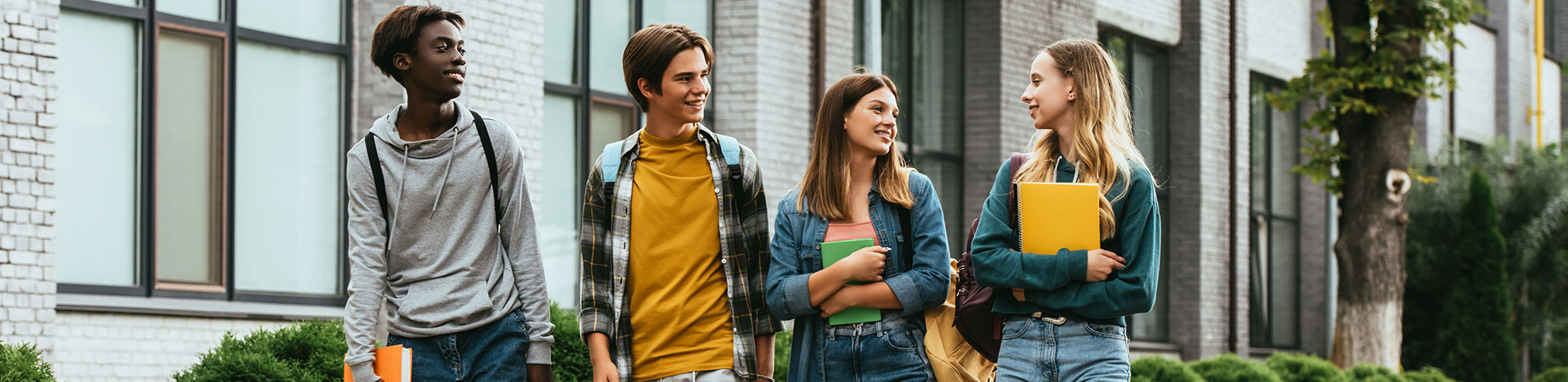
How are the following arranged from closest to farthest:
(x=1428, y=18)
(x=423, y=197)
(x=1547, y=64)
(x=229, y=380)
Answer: (x=423, y=197), (x=229, y=380), (x=1428, y=18), (x=1547, y=64)

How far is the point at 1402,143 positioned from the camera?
1703cm

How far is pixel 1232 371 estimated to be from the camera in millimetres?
13617

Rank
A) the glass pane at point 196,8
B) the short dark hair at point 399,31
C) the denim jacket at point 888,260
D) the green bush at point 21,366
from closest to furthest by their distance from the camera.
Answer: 1. the short dark hair at point 399,31
2. the denim jacket at point 888,260
3. the green bush at point 21,366
4. the glass pane at point 196,8

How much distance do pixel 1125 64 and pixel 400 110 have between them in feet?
50.7

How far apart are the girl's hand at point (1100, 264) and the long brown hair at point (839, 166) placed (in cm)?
70

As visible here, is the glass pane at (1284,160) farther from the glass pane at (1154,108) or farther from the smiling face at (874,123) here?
the smiling face at (874,123)

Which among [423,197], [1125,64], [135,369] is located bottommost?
[135,369]

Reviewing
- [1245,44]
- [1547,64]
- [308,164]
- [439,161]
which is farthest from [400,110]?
[1547,64]

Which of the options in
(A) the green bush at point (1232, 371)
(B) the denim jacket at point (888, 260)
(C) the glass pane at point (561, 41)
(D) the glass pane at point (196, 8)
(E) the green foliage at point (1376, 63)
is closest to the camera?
(B) the denim jacket at point (888, 260)

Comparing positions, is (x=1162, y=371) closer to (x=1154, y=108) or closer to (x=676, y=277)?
(x=1154, y=108)

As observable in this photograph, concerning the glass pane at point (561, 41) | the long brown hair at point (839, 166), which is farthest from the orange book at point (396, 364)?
the glass pane at point (561, 41)

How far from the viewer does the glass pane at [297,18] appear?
973 cm

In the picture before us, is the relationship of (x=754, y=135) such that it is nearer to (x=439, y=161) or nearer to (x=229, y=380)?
(x=229, y=380)

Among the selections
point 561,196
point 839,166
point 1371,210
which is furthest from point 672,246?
point 1371,210
